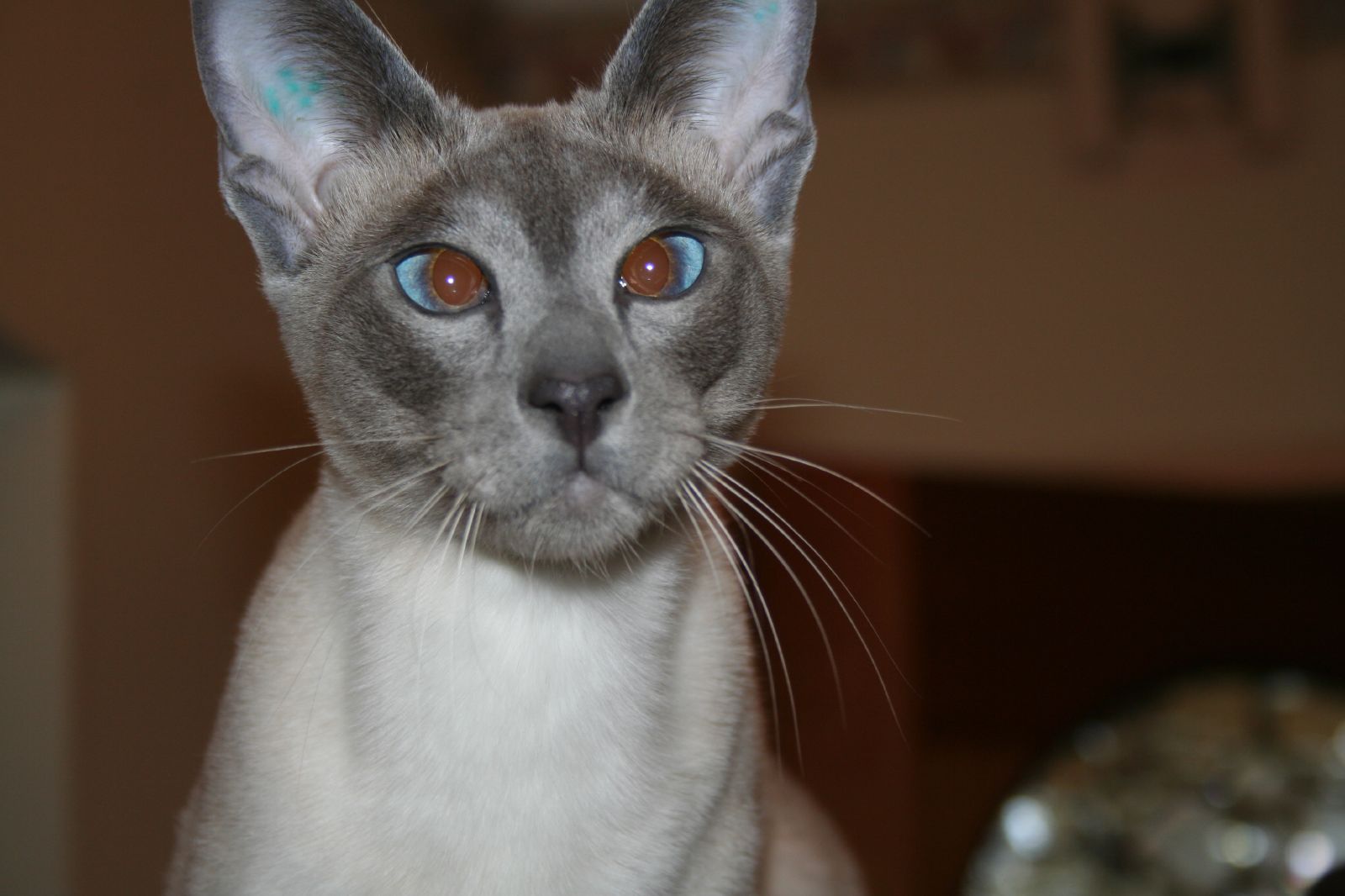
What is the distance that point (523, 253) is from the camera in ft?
4.01

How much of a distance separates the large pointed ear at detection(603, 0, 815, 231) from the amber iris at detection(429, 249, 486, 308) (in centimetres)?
34

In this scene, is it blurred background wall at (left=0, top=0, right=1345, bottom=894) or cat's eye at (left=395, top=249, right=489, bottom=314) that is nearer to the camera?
cat's eye at (left=395, top=249, right=489, bottom=314)

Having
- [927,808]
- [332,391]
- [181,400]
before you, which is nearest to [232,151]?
[332,391]

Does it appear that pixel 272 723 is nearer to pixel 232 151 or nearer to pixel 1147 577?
pixel 232 151

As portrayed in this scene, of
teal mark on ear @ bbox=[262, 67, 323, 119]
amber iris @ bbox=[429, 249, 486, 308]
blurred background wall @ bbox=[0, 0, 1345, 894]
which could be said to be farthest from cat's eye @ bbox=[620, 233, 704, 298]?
blurred background wall @ bbox=[0, 0, 1345, 894]

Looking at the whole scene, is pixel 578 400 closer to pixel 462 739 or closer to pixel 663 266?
pixel 663 266

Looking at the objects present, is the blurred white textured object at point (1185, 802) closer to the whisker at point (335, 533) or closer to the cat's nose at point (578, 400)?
the whisker at point (335, 533)


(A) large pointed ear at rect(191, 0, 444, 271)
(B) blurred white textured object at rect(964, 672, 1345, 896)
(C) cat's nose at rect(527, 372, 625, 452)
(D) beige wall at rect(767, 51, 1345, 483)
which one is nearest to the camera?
(C) cat's nose at rect(527, 372, 625, 452)

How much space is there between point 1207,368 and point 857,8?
1614 mm

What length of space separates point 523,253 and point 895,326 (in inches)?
111

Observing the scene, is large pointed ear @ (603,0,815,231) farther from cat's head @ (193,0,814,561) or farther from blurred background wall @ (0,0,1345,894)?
blurred background wall @ (0,0,1345,894)

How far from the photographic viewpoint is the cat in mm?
1199

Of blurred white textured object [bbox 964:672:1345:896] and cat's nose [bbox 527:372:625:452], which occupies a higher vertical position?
cat's nose [bbox 527:372:625:452]

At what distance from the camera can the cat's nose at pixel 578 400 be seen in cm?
111
